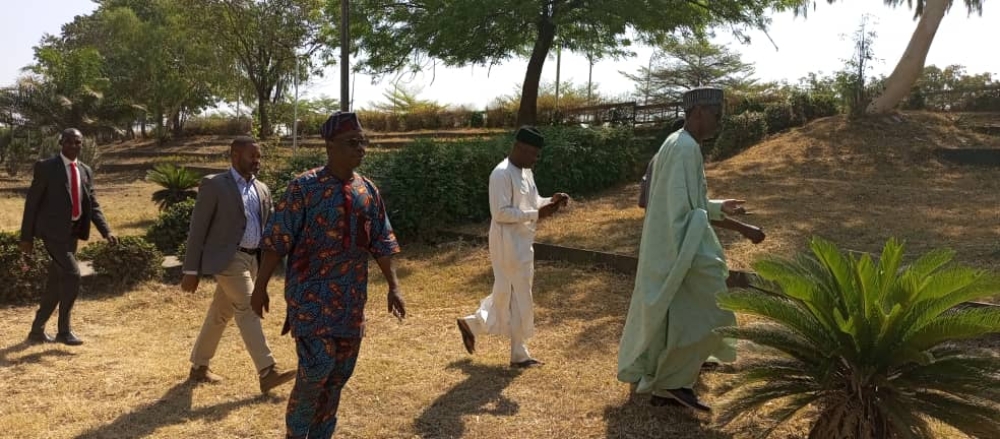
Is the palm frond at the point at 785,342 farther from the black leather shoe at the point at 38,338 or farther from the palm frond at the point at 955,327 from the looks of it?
the black leather shoe at the point at 38,338

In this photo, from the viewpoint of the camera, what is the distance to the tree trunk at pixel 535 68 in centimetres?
1802

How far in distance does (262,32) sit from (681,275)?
1322 inches

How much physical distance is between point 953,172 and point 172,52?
35862mm

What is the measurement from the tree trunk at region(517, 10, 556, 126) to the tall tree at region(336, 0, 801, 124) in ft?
0.08

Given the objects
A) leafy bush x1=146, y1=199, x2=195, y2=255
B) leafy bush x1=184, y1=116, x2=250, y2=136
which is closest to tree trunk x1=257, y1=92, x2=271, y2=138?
leafy bush x1=184, y1=116, x2=250, y2=136

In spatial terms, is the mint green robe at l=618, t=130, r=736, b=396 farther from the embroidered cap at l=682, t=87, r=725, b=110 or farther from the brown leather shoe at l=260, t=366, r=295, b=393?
the brown leather shoe at l=260, t=366, r=295, b=393

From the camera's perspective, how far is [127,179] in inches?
971

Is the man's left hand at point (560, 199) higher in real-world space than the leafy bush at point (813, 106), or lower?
lower

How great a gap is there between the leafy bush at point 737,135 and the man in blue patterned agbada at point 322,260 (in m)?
14.9

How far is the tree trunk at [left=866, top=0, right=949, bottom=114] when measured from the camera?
17031 millimetres

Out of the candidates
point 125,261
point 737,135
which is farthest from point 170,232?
point 737,135

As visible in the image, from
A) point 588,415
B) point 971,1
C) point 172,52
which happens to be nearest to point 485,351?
point 588,415

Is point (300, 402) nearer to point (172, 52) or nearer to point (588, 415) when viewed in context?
point (588, 415)

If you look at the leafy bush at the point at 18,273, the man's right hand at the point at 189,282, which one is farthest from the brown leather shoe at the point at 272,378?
the leafy bush at the point at 18,273
